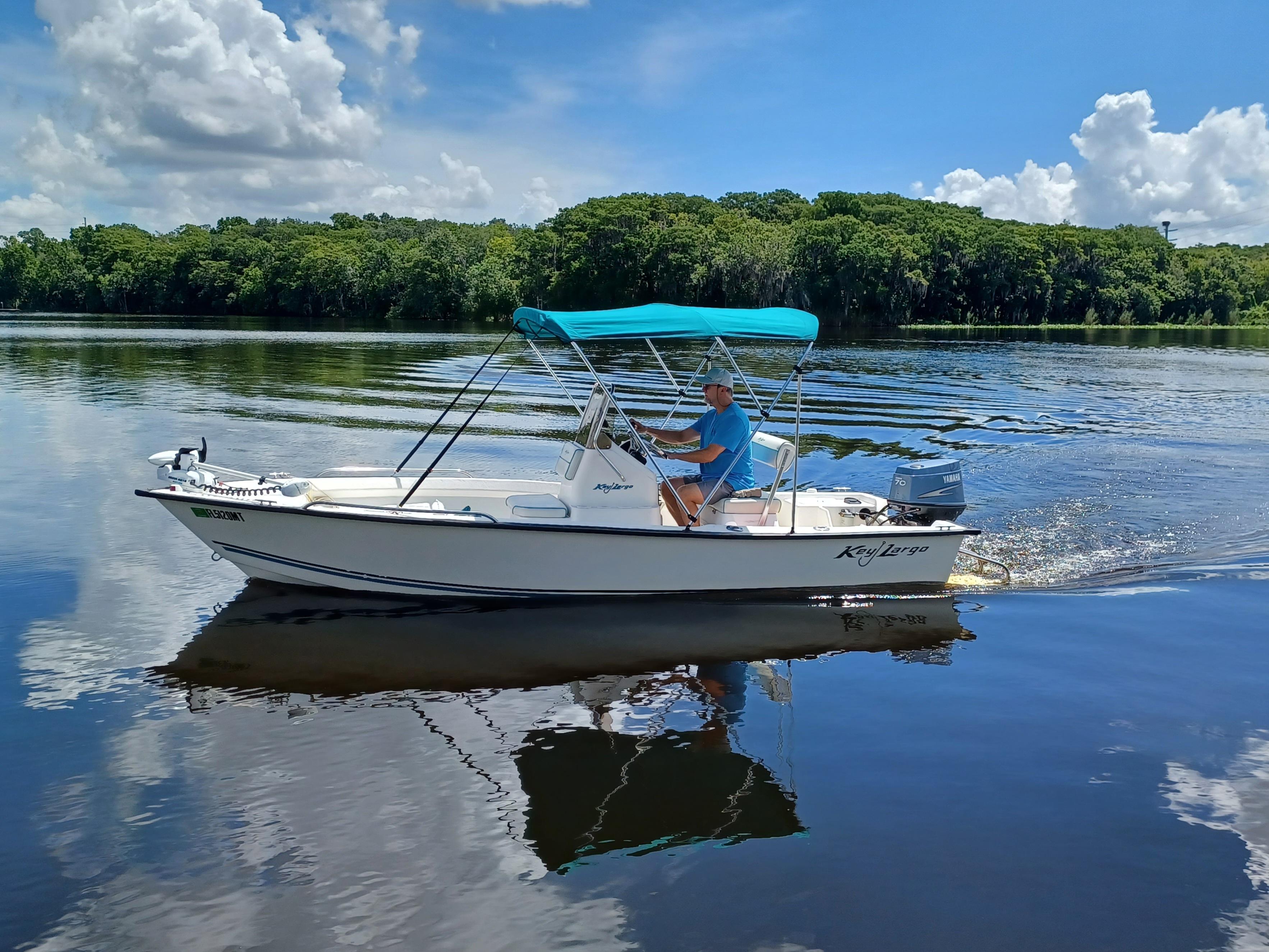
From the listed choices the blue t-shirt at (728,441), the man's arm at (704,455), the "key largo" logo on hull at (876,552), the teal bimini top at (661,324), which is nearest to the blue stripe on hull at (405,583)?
the man's arm at (704,455)

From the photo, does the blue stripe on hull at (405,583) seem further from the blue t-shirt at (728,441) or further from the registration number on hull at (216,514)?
the blue t-shirt at (728,441)

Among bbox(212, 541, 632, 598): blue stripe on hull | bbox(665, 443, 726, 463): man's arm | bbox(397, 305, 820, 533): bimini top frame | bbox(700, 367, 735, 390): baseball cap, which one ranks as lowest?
bbox(212, 541, 632, 598): blue stripe on hull

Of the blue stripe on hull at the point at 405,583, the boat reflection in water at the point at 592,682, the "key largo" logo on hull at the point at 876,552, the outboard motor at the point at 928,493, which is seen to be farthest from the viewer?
the outboard motor at the point at 928,493

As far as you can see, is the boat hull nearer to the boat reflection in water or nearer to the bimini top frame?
the boat reflection in water

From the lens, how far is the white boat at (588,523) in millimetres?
8289

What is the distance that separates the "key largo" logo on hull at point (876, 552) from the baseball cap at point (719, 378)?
2.06 m

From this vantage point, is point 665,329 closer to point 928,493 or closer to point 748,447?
point 748,447

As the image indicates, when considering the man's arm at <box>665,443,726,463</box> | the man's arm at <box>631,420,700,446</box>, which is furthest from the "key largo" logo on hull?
the man's arm at <box>631,420,700,446</box>

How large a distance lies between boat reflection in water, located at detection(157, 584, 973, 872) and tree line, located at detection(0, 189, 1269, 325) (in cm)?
7627

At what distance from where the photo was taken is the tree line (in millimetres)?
90688

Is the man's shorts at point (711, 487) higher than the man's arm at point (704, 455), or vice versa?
the man's arm at point (704, 455)

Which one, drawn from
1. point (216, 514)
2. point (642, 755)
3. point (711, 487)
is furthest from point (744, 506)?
point (216, 514)

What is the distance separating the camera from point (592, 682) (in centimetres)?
738

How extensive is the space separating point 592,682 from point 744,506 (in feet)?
9.22
